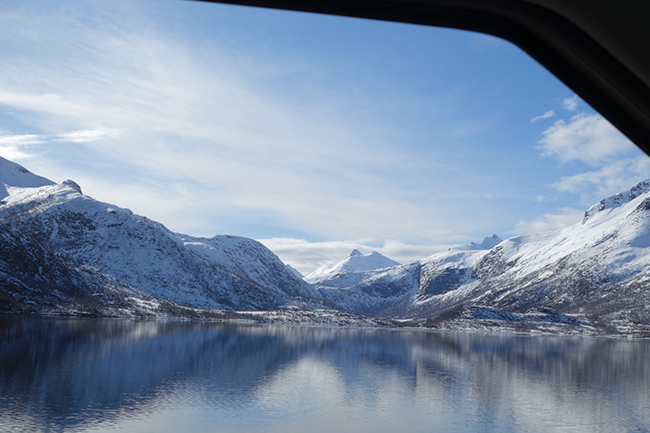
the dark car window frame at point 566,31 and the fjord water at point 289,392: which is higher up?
the dark car window frame at point 566,31

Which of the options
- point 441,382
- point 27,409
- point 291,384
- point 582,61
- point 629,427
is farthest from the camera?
point 441,382

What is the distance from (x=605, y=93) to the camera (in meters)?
5.68

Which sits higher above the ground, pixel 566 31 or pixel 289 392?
pixel 566 31

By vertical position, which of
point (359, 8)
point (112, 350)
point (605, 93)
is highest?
point (359, 8)

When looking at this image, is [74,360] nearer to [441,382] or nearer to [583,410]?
[441,382]

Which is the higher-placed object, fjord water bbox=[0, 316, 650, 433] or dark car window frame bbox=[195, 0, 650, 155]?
dark car window frame bbox=[195, 0, 650, 155]

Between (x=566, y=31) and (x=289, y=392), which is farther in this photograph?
(x=289, y=392)

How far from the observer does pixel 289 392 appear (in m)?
57.2

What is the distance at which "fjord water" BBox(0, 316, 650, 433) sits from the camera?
1657 inches

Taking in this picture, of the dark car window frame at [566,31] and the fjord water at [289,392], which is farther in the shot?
the fjord water at [289,392]

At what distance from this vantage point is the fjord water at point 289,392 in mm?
42094

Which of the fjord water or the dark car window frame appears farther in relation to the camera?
the fjord water

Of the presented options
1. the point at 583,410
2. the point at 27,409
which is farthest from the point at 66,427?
the point at 583,410

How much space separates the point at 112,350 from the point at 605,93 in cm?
9579
